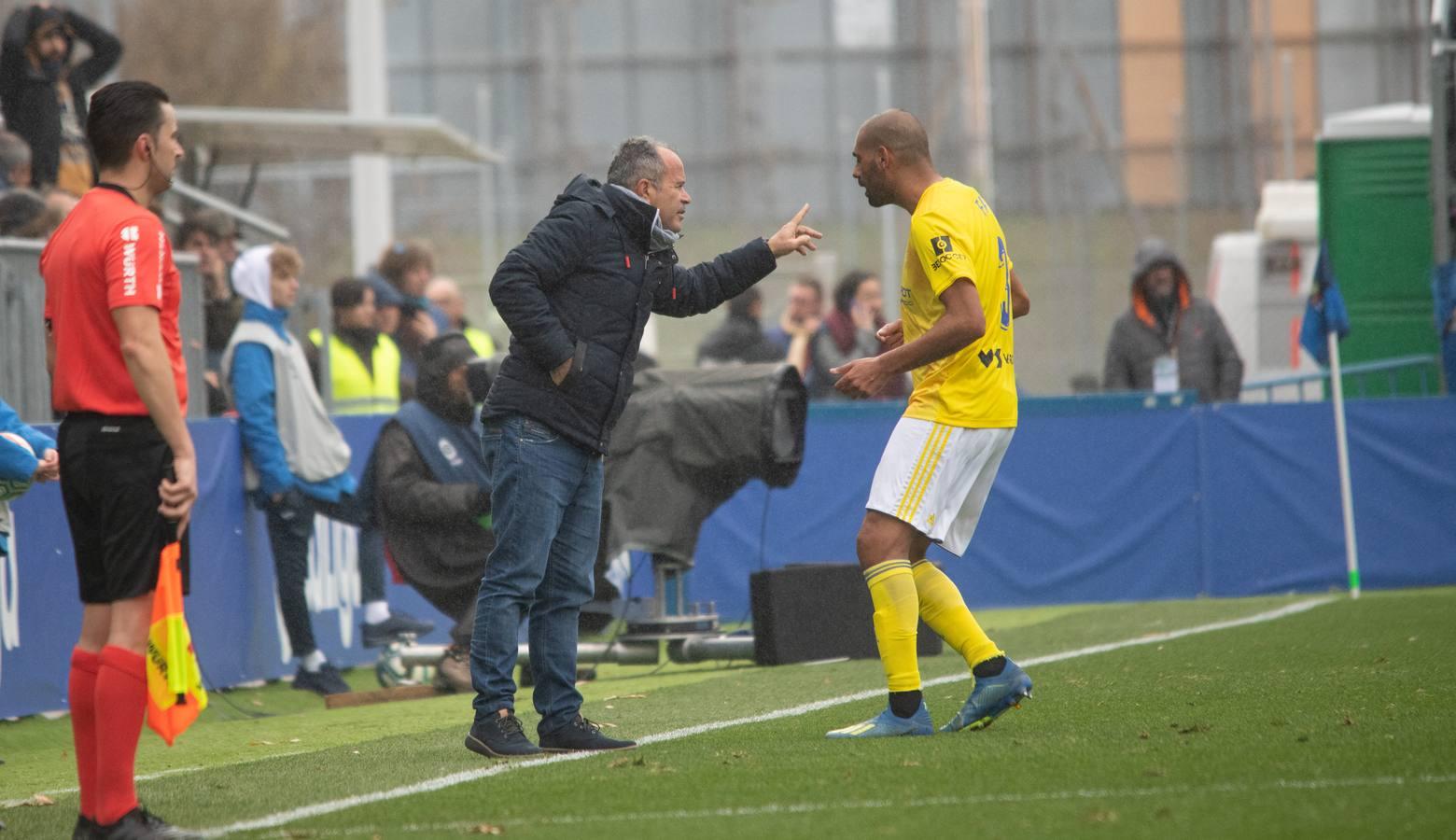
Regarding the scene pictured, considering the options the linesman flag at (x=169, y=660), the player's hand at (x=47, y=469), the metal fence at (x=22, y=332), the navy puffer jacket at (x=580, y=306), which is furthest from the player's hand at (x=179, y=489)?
the metal fence at (x=22, y=332)

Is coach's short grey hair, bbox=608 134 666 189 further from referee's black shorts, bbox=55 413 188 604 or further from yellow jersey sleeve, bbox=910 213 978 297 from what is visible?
referee's black shorts, bbox=55 413 188 604

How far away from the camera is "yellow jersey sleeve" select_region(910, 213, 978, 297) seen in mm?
6605

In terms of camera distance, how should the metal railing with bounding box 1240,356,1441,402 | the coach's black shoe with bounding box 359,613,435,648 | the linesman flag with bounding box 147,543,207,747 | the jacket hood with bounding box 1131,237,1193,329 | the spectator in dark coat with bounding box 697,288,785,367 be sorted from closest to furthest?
the linesman flag with bounding box 147,543,207,747 → the coach's black shoe with bounding box 359,613,435,648 → the spectator in dark coat with bounding box 697,288,785,367 → the jacket hood with bounding box 1131,237,1193,329 → the metal railing with bounding box 1240,356,1441,402

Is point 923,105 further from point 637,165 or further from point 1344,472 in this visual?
point 637,165

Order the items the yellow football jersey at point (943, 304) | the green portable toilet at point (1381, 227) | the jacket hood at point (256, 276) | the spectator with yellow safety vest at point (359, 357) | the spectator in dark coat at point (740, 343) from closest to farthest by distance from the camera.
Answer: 1. the yellow football jersey at point (943, 304)
2. the jacket hood at point (256, 276)
3. the spectator with yellow safety vest at point (359, 357)
4. the spectator in dark coat at point (740, 343)
5. the green portable toilet at point (1381, 227)

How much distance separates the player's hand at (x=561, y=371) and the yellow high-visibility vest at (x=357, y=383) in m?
6.51

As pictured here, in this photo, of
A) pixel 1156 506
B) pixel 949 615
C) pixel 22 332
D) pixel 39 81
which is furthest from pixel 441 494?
pixel 1156 506

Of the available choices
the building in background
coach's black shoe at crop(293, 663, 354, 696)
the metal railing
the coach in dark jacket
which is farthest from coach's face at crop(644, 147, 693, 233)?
the building in background

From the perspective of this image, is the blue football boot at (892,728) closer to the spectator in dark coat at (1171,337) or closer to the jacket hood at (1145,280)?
the spectator in dark coat at (1171,337)

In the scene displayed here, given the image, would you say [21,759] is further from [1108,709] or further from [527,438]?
[1108,709]

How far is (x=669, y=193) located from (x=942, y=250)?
1.01 m

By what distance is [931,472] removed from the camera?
6707mm

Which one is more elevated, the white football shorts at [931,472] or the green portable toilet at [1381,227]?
the green portable toilet at [1381,227]

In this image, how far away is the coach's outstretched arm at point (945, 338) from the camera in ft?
21.5
